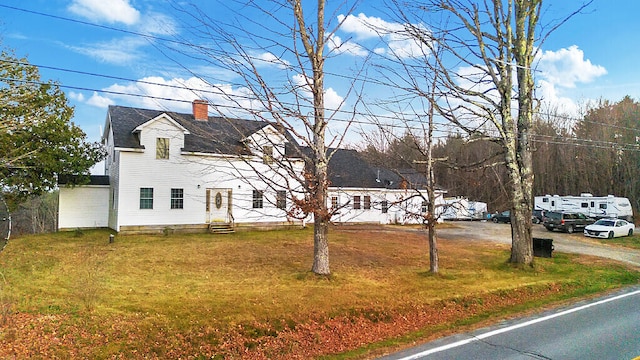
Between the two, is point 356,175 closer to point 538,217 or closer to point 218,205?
point 218,205

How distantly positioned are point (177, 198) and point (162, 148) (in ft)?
9.49

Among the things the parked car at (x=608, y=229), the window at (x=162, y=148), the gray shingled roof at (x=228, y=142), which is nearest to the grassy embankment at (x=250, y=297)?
the window at (x=162, y=148)

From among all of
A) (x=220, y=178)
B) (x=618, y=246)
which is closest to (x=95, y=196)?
(x=220, y=178)

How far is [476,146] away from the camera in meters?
52.7

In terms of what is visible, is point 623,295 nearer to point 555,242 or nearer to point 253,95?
point 253,95

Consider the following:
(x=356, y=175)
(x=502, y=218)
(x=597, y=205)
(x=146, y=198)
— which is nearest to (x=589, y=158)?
(x=597, y=205)

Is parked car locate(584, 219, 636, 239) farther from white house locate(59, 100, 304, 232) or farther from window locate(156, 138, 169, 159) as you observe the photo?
window locate(156, 138, 169, 159)

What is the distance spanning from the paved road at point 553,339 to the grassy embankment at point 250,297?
25.4 inches

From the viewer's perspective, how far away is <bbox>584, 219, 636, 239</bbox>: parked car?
25.7 metres

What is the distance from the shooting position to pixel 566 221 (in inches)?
1144

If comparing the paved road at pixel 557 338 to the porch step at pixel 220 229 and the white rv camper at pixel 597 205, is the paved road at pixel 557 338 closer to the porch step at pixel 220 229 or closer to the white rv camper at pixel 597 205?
the porch step at pixel 220 229

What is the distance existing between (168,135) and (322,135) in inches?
534

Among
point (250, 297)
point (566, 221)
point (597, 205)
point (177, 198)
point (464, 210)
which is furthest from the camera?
point (597, 205)

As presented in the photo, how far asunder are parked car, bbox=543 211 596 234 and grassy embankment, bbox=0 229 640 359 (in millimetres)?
14415
